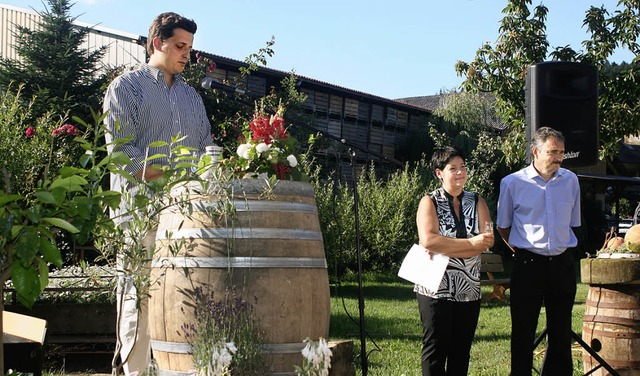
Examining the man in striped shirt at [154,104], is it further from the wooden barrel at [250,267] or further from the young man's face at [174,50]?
the wooden barrel at [250,267]

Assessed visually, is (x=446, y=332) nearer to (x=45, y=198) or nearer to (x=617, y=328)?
(x=617, y=328)

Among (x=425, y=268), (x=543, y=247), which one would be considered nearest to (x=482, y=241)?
(x=425, y=268)

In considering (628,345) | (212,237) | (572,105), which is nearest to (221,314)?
(212,237)

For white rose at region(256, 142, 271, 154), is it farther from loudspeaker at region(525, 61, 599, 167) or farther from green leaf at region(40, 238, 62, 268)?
loudspeaker at region(525, 61, 599, 167)

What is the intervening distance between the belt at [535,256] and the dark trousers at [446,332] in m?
0.63

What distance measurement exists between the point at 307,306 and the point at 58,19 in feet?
46.2

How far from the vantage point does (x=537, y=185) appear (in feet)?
14.8

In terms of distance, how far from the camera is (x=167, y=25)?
322 centimetres

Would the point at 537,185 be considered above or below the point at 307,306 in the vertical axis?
above

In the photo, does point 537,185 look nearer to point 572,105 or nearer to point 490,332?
point 572,105

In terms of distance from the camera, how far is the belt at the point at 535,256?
4406mm

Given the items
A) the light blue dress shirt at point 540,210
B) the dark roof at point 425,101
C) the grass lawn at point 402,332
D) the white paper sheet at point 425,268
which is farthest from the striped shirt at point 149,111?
the dark roof at point 425,101

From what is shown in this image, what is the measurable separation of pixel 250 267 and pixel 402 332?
225 inches

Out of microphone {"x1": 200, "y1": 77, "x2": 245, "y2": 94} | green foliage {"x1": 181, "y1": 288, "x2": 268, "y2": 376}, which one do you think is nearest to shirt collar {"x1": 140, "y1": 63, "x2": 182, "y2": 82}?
microphone {"x1": 200, "y1": 77, "x2": 245, "y2": 94}
